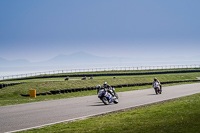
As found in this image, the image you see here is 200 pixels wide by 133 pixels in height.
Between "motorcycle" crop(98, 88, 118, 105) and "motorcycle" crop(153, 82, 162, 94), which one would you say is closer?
"motorcycle" crop(98, 88, 118, 105)

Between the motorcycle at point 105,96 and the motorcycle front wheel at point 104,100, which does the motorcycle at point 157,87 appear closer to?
the motorcycle at point 105,96

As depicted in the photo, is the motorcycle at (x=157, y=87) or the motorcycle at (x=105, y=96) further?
the motorcycle at (x=157, y=87)

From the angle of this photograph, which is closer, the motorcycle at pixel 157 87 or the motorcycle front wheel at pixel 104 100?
the motorcycle front wheel at pixel 104 100

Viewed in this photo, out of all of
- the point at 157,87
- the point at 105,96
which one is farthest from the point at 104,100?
the point at 157,87

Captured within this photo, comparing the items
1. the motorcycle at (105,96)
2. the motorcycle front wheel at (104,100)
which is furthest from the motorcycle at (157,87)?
the motorcycle front wheel at (104,100)

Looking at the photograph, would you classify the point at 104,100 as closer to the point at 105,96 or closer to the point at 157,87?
the point at 105,96

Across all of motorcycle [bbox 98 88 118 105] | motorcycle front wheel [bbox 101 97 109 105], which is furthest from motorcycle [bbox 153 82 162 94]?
motorcycle front wheel [bbox 101 97 109 105]

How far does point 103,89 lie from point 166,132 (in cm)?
1186

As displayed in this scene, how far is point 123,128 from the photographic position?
38.2ft

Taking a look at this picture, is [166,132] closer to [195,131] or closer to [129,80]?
[195,131]

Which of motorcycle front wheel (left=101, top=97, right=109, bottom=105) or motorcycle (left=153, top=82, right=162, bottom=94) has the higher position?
motorcycle (left=153, top=82, right=162, bottom=94)

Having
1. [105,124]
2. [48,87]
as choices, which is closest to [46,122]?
[105,124]

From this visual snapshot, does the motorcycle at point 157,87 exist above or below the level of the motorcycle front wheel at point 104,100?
above

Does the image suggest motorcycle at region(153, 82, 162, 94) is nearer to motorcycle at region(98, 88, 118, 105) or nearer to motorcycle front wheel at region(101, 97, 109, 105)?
motorcycle at region(98, 88, 118, 105)
